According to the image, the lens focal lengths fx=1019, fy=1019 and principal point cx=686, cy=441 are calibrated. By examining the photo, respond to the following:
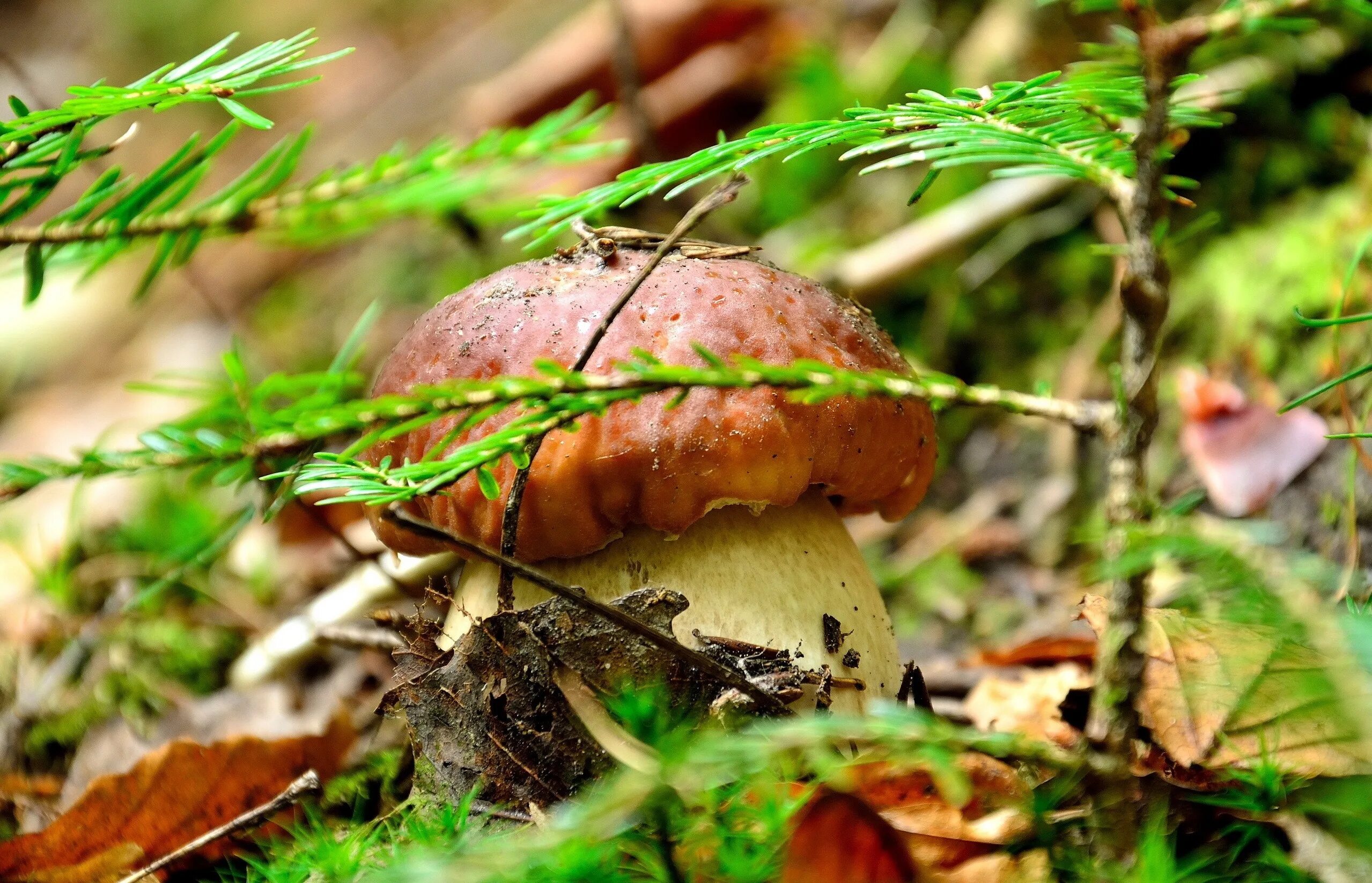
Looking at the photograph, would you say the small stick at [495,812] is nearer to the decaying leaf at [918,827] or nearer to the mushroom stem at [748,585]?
the mushroom stem at [748,585]

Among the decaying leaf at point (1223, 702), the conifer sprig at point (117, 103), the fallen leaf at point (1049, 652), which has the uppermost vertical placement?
the conifer sprig at point (117, 103)

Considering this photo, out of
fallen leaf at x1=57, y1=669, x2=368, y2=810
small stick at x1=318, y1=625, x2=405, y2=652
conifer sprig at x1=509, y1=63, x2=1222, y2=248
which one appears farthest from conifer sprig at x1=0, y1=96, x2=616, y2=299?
fallen leaf at x1=57, y1=669, x2=368, y2=810

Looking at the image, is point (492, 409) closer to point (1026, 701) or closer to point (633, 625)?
point (633, 625)

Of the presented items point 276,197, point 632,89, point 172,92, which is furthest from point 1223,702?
point 632,89

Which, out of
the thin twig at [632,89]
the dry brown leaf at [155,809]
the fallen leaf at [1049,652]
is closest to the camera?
the dry brown leaf at [155,809]

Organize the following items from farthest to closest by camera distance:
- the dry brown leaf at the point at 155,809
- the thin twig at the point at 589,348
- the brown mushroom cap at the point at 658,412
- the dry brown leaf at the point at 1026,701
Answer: the dry brown leaf at the point at 1026,701 < the dry brown leaf at the point at 155,809 < the brown mushroom cap at the point at 658,412 < the thin twig at the point at 589,348

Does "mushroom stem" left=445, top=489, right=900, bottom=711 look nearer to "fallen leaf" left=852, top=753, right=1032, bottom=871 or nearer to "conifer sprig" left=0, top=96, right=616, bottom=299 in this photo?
"fallen leaf" left=852, top=753, right=1032, bottom=871

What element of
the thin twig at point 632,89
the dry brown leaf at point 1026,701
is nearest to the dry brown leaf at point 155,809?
the dry brown leaf at point 1026,701
